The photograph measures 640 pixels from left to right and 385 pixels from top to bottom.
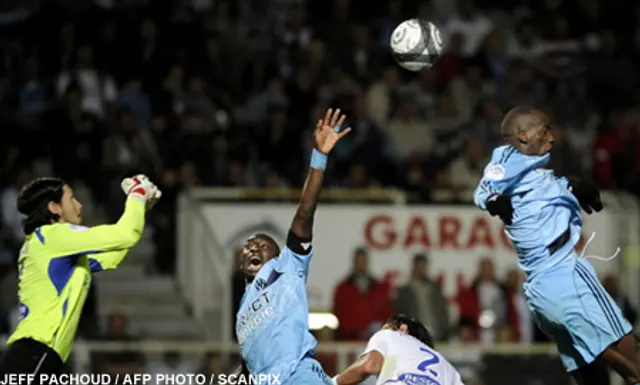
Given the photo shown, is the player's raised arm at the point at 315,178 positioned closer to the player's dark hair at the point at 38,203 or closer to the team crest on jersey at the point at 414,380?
the team crest on jersey at the point at 414,380

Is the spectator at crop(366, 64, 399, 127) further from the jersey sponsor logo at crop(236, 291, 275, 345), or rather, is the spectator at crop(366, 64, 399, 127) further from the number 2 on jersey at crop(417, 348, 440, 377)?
the jersey sponsor logo at crop(236, 291, 275, 345)

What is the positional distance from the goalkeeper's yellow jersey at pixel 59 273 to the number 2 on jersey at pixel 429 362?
193 cm

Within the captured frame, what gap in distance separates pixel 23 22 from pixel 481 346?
7.47m

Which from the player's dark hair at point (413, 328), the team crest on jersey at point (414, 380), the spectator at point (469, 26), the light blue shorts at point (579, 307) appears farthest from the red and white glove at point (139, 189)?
the spectator at point (469, 26)

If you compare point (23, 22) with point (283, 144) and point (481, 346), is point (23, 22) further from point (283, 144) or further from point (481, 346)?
point (481, 346)

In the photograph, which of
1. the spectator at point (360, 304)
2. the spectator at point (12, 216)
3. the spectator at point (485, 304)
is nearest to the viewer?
the spectator at point (360, 304)

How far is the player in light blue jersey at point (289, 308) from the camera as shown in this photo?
369 inches

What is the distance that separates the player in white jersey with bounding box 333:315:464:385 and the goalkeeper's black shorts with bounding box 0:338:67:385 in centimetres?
176

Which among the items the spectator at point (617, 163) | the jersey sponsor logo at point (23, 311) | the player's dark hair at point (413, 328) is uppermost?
the jersey sponsor logo at point (23, 311)

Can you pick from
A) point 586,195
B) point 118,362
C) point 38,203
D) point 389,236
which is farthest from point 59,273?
point 389,236

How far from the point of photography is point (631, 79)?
71.6ft

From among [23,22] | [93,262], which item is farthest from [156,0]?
[93,262]

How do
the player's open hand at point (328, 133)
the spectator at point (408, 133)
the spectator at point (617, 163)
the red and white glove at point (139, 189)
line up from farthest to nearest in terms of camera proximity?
the spectator at point (408, 133) < the spectator at point (617, 163) < the red and white glove at point (139, 189) < the player's open hand at point (328, 133)

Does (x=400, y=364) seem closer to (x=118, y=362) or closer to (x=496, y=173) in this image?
(x=496, y=173)
